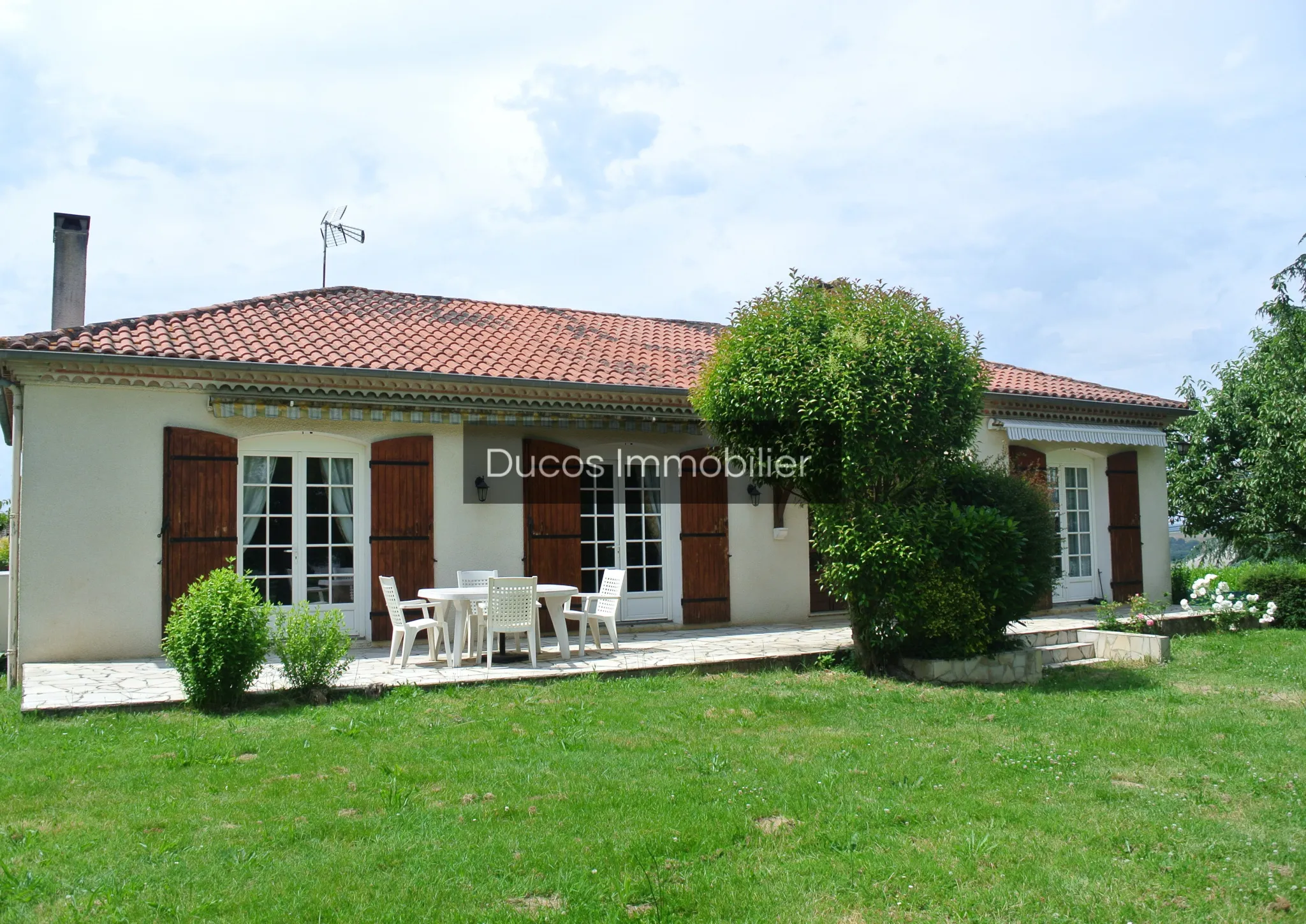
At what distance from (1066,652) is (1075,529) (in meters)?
4.60

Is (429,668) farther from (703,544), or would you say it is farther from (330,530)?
(703,544)

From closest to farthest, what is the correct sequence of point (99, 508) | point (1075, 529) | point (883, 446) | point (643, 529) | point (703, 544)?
point (883, 446)
point (99, 508)
point (643, 529)
point (703, 544)
point (1075, 529)

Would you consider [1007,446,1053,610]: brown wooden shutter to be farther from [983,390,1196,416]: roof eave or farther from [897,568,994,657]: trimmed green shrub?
[897,568,994,657]: trimmed green shrub

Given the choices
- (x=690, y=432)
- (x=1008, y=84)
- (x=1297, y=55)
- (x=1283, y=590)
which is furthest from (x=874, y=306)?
(x=1283, y=590)

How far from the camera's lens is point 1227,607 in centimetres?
1202

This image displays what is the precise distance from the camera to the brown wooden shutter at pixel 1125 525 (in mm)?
14156

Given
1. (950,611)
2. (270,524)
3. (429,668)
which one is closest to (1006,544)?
(950,611)

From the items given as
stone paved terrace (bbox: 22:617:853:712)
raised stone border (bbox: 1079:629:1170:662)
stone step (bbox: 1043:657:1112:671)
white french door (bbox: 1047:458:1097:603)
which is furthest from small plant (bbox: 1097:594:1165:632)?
stone paved terrace (bbox: 22:617:853:712)

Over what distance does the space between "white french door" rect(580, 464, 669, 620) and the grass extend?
4.07 meters

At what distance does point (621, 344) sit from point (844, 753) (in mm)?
8342

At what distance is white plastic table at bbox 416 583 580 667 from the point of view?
28.5 feet

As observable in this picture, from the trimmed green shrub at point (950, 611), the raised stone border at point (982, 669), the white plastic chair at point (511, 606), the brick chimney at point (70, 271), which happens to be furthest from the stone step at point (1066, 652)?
the brick chimney at point (70, 271)

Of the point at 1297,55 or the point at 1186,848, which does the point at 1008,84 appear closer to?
the point at 1297,55

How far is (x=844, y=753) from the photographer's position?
5805 mm
